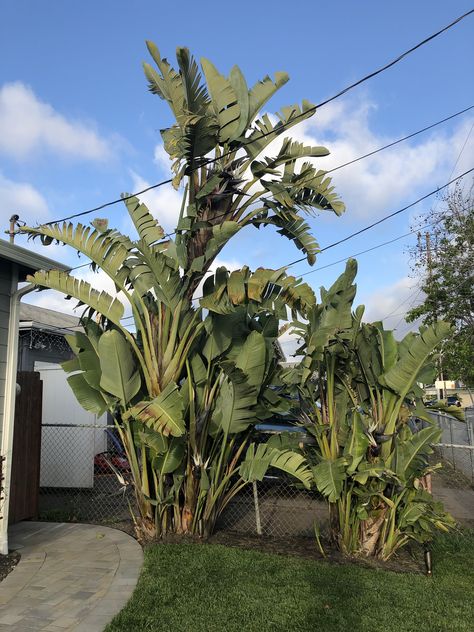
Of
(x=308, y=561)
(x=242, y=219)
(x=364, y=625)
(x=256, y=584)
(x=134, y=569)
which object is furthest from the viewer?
(x=242, y=219)

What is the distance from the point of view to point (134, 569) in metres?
5.22

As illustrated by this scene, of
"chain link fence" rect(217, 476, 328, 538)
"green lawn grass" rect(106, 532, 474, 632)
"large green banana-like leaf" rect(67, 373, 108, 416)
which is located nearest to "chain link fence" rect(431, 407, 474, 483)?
"chain link fence" rect(217, 476, 328, 538)

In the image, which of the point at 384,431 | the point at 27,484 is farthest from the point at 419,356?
the point at 27,484

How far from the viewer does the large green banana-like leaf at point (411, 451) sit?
5434mm

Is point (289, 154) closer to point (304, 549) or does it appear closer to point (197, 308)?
point (197, 308)

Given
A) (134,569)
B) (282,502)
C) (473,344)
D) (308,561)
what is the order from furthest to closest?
(473,344) < (282,502) < (308,561) < (134,569)

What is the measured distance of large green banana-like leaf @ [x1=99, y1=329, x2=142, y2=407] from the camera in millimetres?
5602

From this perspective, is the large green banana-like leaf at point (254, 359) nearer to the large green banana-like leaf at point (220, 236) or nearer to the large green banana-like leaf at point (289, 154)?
the large green banana-like leaf at point (220, 236)

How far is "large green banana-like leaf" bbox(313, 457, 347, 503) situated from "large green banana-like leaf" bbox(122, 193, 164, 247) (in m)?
3.47

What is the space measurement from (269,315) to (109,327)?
2188 millimetres

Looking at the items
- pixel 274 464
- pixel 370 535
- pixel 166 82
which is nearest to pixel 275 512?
pixel 370 535

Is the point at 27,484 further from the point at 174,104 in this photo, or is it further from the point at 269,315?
the point at 174,104

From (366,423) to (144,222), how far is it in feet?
12.5

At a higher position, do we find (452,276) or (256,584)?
(452,276)
